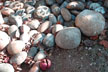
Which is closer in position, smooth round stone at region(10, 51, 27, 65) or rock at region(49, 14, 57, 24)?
smooth round stone at region(10, 51, 27, 65)

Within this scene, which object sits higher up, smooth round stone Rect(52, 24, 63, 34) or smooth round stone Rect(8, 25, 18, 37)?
smooth round stone Rect(8, 25, 18, 37)

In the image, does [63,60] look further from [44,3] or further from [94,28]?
[44,3]

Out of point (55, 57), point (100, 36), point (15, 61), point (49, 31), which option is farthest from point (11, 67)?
point (100, 36)

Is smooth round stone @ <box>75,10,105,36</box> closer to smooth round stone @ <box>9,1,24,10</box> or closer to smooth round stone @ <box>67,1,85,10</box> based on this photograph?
smooth round stone @ <box>67,1,85,10</box>

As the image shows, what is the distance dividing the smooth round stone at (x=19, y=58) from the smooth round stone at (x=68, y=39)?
17.4 inches

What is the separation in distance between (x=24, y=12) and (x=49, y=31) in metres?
0.62

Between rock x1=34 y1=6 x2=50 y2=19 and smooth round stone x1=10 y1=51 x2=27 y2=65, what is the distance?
71 cm

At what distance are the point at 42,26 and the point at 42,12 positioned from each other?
0.31 meters

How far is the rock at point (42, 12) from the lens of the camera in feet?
9.03

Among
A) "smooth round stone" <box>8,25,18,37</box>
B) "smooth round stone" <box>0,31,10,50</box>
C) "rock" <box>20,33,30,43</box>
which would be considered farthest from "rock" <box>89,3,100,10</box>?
"smooth round stone" <box>0,31,10,50</box>

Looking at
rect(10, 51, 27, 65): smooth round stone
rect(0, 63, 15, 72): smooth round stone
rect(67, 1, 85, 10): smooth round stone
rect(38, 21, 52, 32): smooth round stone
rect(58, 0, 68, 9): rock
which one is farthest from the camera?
rect(58, 0, 68, 9): rock

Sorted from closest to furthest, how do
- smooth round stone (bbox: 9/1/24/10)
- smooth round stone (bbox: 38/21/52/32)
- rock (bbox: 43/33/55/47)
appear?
1. rock (bbox: 43/33/55/47)
2. smooth round stone (bbox: 38/21/52/32)
3. smooth round stone (bbox: 9/1/24/10)

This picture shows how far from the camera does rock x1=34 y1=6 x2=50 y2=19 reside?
9.03 feet

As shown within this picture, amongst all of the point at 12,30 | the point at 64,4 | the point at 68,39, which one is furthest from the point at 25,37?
the point at 64,4
